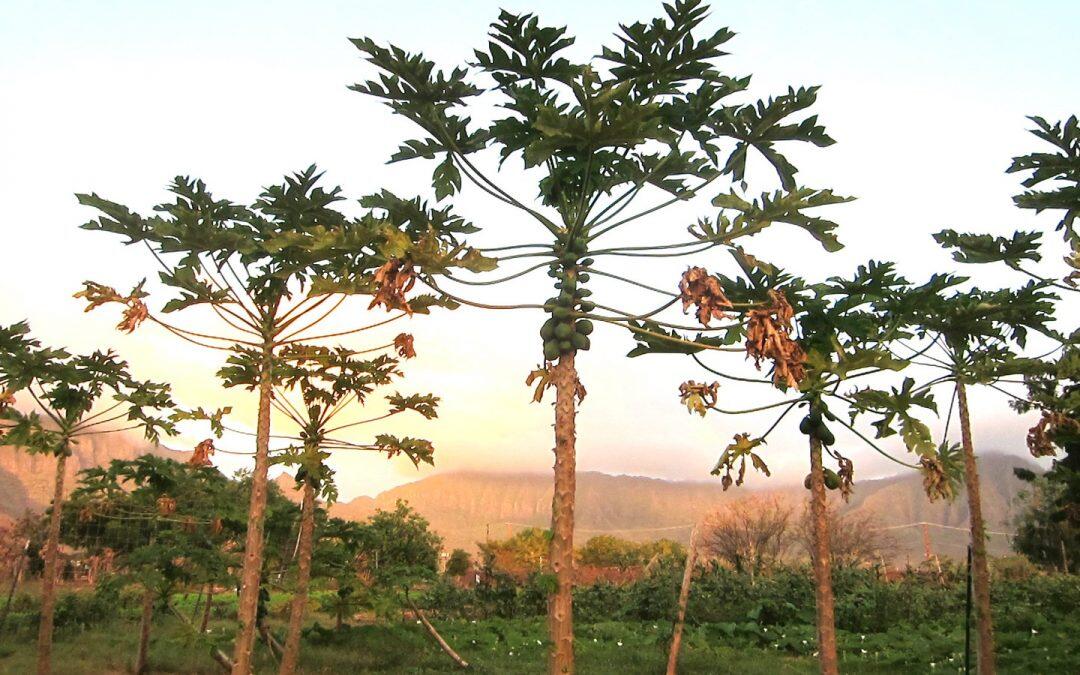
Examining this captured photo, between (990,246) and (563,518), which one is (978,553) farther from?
(563,518)

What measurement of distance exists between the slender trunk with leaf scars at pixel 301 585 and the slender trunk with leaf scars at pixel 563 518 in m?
7.23

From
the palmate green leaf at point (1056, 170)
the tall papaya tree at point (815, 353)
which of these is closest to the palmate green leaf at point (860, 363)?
the tall papaya tree at point (815, 353)

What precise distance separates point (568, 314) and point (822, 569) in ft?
12.2

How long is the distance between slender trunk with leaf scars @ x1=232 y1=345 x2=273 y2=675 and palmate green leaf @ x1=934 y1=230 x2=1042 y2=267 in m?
10.8

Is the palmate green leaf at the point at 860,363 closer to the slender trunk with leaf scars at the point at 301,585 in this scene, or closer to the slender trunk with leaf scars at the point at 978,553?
the slender trunk with leaf scars at the point at 978,553

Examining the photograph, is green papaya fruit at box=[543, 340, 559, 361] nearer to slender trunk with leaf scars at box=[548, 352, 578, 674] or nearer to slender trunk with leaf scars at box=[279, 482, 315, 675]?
slender trunk with leaf scars at box=[548, 352, 578, 674]

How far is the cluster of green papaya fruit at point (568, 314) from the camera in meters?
7.36

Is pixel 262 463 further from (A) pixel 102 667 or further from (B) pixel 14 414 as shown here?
(A) pixel 102 667

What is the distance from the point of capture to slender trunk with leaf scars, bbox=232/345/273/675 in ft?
30.8

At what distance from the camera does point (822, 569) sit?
783 centimetres

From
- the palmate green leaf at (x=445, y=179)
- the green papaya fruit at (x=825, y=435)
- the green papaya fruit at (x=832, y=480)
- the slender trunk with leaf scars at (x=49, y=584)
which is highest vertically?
the palmate green leaf at (x=445, y=179)

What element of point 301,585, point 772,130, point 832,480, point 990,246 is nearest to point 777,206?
point 772,130

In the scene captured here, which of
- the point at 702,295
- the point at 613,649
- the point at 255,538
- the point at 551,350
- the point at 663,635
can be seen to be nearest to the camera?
the point at 702,295

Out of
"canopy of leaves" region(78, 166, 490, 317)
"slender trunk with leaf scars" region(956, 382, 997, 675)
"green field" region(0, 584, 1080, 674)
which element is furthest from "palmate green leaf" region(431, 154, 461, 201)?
"green field" region(0, 584, 1080, 674)
